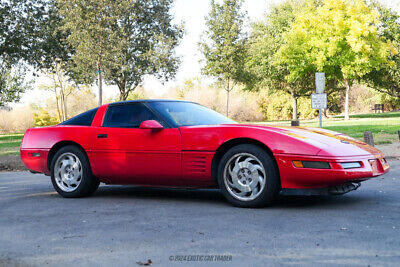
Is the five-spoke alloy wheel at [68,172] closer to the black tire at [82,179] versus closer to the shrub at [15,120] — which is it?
the black tire at [82,179]

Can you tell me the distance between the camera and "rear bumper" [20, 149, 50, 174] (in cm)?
723

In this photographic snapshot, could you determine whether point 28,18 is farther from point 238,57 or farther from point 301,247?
point 301,247

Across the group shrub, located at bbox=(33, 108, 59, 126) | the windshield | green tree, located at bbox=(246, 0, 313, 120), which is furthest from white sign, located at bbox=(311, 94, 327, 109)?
shrub, located at bbox=(33, 108, 59, 126)

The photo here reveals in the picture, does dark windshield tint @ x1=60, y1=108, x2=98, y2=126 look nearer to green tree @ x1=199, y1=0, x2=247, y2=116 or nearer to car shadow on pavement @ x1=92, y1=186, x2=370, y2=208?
car shadow on pavement @ x1=92, y1=186, x2=370, y2=208

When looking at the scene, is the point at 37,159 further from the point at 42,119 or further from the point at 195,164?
the point at 42,119

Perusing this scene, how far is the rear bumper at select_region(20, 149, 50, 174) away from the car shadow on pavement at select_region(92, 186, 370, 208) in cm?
88

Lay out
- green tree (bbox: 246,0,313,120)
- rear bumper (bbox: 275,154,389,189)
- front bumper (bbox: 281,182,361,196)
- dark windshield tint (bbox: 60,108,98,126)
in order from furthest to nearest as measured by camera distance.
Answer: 1. green tree (bbox: 246,0,313,120)
2. dark windshield tint (bbox: 60,108,98,126)
3. front bumper (bbox: 281,182,361,196)
4. rear bumper (bbox: 275,154,389,189)

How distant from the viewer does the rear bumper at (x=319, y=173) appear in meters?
5.20

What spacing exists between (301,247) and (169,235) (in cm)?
120

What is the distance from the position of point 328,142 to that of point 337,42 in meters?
35.9

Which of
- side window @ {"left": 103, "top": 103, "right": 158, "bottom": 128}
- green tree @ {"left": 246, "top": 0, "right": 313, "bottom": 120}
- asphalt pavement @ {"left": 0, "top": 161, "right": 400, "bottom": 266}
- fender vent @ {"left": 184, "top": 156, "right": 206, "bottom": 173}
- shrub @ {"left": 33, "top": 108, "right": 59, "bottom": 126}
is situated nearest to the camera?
asphalt pavement @ {"left": 0, "top": 161, "right": 400, "bottom": 266}

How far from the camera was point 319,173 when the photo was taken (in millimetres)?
5238

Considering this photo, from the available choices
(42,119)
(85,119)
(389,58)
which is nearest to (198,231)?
(85,119)

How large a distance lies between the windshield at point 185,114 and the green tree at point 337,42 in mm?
33805
